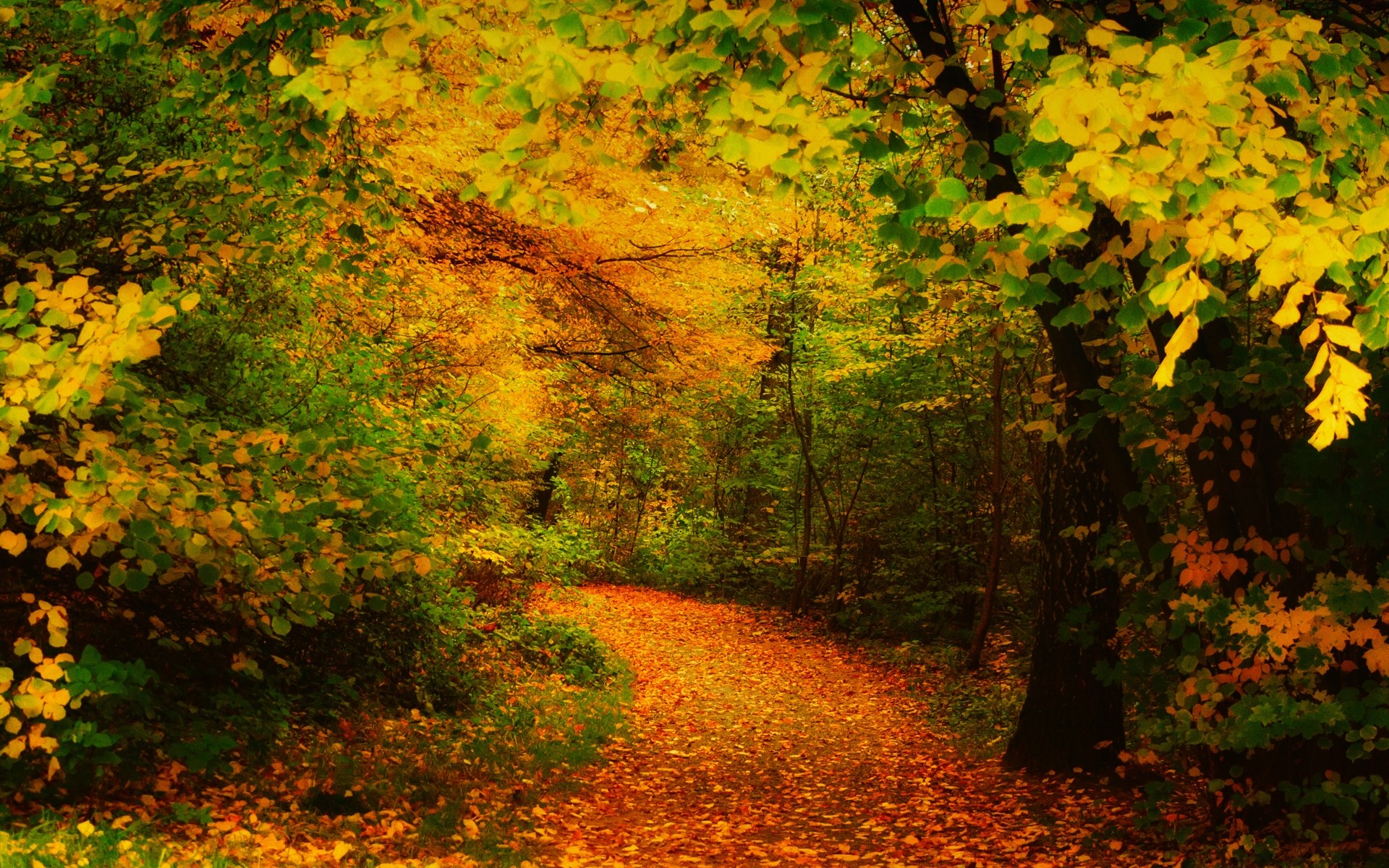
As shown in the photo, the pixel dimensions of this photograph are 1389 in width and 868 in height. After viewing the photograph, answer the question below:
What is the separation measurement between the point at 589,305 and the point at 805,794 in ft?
19.9

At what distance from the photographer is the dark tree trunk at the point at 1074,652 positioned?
8.04 m

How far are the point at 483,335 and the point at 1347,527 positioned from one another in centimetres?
749

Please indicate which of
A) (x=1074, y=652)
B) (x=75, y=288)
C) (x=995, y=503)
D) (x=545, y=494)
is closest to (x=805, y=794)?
(x=1074, y=652)

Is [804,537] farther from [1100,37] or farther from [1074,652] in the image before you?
[1100,37]

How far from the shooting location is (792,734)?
421 inches

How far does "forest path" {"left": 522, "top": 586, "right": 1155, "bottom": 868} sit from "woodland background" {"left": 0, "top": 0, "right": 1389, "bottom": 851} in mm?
888

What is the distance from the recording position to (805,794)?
27.2 feet

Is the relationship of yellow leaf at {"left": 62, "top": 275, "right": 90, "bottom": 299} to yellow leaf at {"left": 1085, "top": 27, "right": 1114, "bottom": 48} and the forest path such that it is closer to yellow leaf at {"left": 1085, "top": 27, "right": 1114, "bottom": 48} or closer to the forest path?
yellow leaf at {"left": 1085, "top": 27, "right": 1114, "bottom": 48}

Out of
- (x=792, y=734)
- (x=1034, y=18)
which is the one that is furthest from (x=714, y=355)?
(x=1034, y=18)

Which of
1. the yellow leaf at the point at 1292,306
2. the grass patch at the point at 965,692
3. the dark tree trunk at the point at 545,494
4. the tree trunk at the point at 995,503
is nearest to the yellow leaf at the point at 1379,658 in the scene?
the yellow leaf at the point at 1292,306

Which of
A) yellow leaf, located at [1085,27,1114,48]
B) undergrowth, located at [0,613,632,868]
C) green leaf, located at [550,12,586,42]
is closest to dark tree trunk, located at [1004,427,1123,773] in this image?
undergrowth, located at [0,613,632,868]

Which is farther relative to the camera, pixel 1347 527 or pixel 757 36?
pixel 1347 527

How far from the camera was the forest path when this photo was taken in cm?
648

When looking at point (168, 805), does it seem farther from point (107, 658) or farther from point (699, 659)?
point (699, 659)
